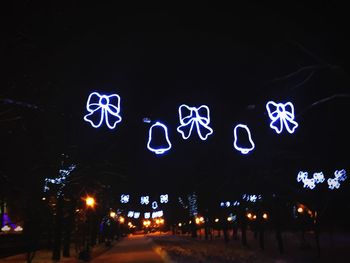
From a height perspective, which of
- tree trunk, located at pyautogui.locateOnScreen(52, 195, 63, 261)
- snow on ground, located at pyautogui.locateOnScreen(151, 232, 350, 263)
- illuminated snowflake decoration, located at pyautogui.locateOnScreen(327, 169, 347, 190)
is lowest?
snow on ground, located at pyautogui.locateOnScreen(151, 232, 350, 263)

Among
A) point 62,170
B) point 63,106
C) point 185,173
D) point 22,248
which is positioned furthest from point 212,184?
point 63,106

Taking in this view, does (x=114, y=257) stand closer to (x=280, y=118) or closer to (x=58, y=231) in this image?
(x=58, y=231)

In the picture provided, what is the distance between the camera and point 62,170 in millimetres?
24359

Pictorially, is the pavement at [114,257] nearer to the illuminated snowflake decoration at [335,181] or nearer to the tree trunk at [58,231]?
the tree trunk at [58,231]

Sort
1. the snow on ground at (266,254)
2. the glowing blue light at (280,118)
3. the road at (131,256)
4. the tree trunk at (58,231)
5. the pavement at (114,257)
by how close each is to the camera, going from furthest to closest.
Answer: the road at (131,256), the tree trunk at (58,231), the pavement at (114,257), the snow on ground at (266,254), the glowing blue light at (280,118)

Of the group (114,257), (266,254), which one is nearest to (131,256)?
(114,257)

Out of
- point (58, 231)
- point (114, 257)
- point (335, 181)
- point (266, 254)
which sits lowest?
point (266, 254)

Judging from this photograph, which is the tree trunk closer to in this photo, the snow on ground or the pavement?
the pavement

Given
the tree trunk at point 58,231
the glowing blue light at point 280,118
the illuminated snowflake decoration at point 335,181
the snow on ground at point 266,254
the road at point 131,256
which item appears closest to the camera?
the glowing blue light at point 280,118

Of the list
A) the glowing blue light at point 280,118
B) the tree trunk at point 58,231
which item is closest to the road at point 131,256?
the tree trunk at point 58,231

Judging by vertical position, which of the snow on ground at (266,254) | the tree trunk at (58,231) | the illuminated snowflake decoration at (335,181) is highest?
the illuminated snowflake decoration at (335,181)

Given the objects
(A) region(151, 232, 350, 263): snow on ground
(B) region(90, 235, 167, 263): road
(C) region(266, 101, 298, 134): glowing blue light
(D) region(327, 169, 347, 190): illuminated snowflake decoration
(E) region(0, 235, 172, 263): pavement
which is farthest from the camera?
(D) region(327, 169, 347, 190): illuminated snowflake decoration

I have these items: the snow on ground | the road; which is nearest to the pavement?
the road

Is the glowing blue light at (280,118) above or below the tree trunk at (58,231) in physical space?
above
